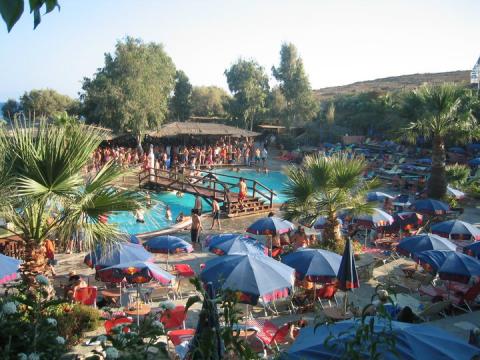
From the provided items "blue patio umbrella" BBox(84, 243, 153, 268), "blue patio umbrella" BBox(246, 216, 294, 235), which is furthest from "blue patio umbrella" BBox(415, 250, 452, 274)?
"blue patio umbrella" BBox(84, 243, 153, 268)

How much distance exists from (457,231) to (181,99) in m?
41.4

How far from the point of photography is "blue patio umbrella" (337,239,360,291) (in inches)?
327

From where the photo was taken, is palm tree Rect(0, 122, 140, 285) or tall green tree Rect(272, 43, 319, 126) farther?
tall green tree Rect(272, 43, 319, 126)

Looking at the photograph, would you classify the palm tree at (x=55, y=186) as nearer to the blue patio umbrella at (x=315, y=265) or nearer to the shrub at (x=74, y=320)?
the shrub at (x=74, y=320)

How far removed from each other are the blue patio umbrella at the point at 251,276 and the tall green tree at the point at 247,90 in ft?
117

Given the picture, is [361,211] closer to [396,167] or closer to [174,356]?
[174,356]

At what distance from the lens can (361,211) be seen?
1131 cm

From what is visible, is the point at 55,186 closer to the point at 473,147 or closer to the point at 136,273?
the point at 136,273

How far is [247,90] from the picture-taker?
1679 inches

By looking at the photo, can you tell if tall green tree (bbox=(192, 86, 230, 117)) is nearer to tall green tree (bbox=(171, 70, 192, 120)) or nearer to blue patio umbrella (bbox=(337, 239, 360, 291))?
tall green tree (bbox=(171, 70, 192, 120))

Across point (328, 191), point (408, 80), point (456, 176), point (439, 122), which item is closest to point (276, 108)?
point (456, 176)

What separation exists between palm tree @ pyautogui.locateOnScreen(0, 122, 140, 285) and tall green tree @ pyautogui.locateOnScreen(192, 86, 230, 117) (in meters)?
46.4

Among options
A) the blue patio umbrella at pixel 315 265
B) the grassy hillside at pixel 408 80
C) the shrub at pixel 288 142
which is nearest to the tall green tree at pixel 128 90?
the shrub at pixel 288 142

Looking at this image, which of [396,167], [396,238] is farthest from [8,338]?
[396,167]
